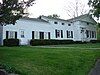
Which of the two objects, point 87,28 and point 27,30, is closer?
point 27,30

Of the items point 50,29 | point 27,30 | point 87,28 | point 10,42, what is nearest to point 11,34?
point 10,42

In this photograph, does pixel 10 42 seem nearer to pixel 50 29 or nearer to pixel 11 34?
pixel 11 34

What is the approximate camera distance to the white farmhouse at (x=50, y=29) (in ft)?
116

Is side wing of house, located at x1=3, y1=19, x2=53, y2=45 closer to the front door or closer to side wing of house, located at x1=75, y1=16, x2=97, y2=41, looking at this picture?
the front door

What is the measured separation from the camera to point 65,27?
45562mm

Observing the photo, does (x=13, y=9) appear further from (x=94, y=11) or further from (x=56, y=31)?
(x=94, y=11)

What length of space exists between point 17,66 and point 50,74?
171 centimetres

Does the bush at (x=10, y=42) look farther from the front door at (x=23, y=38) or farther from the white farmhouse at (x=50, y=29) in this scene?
the front door at (x=23, y=38)

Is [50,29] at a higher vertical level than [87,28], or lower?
lower

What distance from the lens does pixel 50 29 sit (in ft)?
138

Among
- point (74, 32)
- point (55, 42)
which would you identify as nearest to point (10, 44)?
point (55, 42)

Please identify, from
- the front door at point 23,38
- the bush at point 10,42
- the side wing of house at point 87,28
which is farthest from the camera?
the side wing of house at point 87,28

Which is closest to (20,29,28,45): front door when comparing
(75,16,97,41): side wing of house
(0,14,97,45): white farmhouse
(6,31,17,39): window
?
(0,14,97,45): white farmhouse

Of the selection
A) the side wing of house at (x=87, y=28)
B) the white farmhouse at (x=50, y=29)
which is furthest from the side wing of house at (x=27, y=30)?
the side wing of house at (x=87, y=28)
